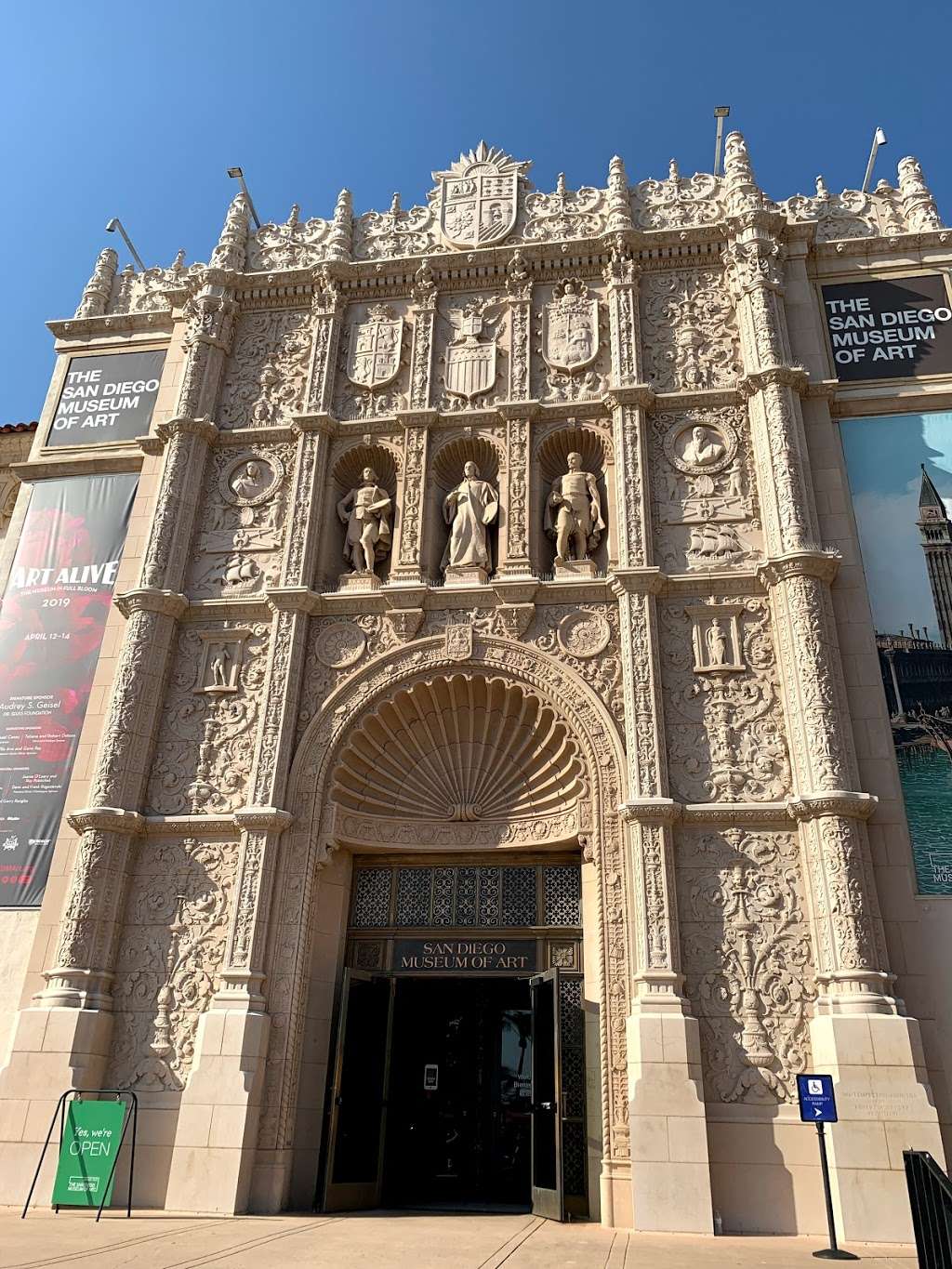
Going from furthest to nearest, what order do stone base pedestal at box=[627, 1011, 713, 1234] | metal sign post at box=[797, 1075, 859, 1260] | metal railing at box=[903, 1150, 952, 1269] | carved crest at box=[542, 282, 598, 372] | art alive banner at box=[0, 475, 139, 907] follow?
1. carved crest at box=[542, 282, 598, 372]
2. art alive banner at box=[0, 475, 139, 907]
3. stone base pedestal at box=[627, 1011, 713, 1234]
4. metal sign post at box=[797, 1075, 859, 1260]
5. metal railing at box=[903, 1150, 952, 1269]

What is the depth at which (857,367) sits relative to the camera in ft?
49.7

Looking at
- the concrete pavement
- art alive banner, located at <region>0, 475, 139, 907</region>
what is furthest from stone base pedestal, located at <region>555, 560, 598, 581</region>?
the concrete pavement

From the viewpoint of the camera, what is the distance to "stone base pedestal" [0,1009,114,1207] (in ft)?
36.6

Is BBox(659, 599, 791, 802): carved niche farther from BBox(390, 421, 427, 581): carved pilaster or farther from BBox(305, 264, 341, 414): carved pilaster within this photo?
BBox(305, 264, 341, 414): carved pilaster

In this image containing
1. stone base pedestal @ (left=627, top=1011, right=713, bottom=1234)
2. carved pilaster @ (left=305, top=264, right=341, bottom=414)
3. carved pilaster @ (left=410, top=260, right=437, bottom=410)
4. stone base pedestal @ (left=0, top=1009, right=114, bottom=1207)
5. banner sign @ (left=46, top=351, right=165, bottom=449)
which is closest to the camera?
stone base pedestal @ (left=627, top=1011, right=713, bottom=1234)

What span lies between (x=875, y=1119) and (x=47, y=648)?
1309 cm

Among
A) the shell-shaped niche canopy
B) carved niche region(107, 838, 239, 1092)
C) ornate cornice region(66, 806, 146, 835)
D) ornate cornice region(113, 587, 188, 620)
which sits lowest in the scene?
carved niche region(107, 838, 239, 1092)

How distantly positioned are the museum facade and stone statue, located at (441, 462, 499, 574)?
0.06 metres

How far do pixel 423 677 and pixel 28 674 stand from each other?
6.35 meters

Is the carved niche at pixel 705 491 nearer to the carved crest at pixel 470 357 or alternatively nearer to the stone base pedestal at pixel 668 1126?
the carved crest at pixel 470 357

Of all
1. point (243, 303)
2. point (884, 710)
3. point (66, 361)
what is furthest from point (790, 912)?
point (66, 361)

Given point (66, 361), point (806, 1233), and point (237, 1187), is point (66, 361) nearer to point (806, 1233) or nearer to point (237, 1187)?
point (237, 1187)

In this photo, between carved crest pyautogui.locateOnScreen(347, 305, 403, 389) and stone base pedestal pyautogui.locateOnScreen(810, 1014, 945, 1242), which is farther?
carved crest pyautogui.locateOnScreen(347, 305, 403, 389)

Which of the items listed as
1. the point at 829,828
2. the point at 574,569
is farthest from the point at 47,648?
the point at 829,828
